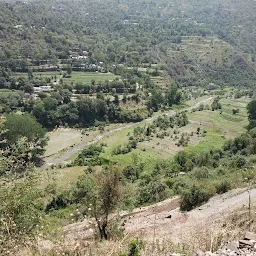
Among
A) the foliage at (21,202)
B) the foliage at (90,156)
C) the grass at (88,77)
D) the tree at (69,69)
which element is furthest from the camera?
the tree at (69,69)

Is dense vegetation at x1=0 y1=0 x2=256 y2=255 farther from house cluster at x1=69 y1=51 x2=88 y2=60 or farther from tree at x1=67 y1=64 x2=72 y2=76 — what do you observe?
house cluster at x1=69 y1=51 x2=88 y2=60

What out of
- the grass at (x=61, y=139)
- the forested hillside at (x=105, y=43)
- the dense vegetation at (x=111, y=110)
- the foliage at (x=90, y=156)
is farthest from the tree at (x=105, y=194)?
the forested hillside at (x=105, y=43)

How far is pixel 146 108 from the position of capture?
69.9 m

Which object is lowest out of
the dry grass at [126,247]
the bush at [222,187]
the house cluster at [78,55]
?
the house cluster at [78,55]

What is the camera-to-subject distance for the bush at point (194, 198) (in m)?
16.7

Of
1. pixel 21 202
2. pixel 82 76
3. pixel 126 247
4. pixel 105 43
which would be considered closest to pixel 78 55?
pixel 82 76

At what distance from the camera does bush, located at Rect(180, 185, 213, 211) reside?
54.9 feet

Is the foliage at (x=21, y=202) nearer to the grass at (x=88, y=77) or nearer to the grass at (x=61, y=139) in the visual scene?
the grass at (x=61, y=139)

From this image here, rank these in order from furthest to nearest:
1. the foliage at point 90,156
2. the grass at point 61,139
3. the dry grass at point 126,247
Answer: the grass at point 61,139 → the foliage at point 90,156 → the dry grass at point 126,247

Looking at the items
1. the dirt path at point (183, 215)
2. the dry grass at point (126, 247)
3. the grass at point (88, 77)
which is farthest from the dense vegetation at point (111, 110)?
the dirt path at point (183, 215)

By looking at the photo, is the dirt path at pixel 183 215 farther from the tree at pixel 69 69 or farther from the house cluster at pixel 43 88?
the tree at pixel 69 69

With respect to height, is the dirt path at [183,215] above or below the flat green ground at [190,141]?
above

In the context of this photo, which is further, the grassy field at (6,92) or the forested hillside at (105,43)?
the forested hillside at (105,43)

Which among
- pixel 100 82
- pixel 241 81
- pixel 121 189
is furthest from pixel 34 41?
pixel 121 189
